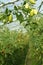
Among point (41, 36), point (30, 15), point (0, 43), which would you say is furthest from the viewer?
point (41, 36)

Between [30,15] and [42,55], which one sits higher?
[30,15]

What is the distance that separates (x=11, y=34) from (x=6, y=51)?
504mm

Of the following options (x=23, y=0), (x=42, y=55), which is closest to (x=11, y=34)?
(x=42, y=55)

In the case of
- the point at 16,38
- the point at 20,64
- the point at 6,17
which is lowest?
the point at 20,64

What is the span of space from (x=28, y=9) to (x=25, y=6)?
11 millimetres

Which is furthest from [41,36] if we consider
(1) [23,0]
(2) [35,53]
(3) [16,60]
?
(1) [23,0]

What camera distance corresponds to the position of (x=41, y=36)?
4121mm

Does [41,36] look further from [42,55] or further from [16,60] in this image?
[16,60]

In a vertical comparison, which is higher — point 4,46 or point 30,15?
point 30,15

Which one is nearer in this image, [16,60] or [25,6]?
[25,6]

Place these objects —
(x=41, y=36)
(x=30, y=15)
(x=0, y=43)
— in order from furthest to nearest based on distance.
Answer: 1. (x=41, y=36)
2. (x=0, y=43)
3. (x=30, y=15)

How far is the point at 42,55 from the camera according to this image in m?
4.01

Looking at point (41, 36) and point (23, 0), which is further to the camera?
point (41, 36)

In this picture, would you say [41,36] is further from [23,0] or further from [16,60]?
[23,0]
